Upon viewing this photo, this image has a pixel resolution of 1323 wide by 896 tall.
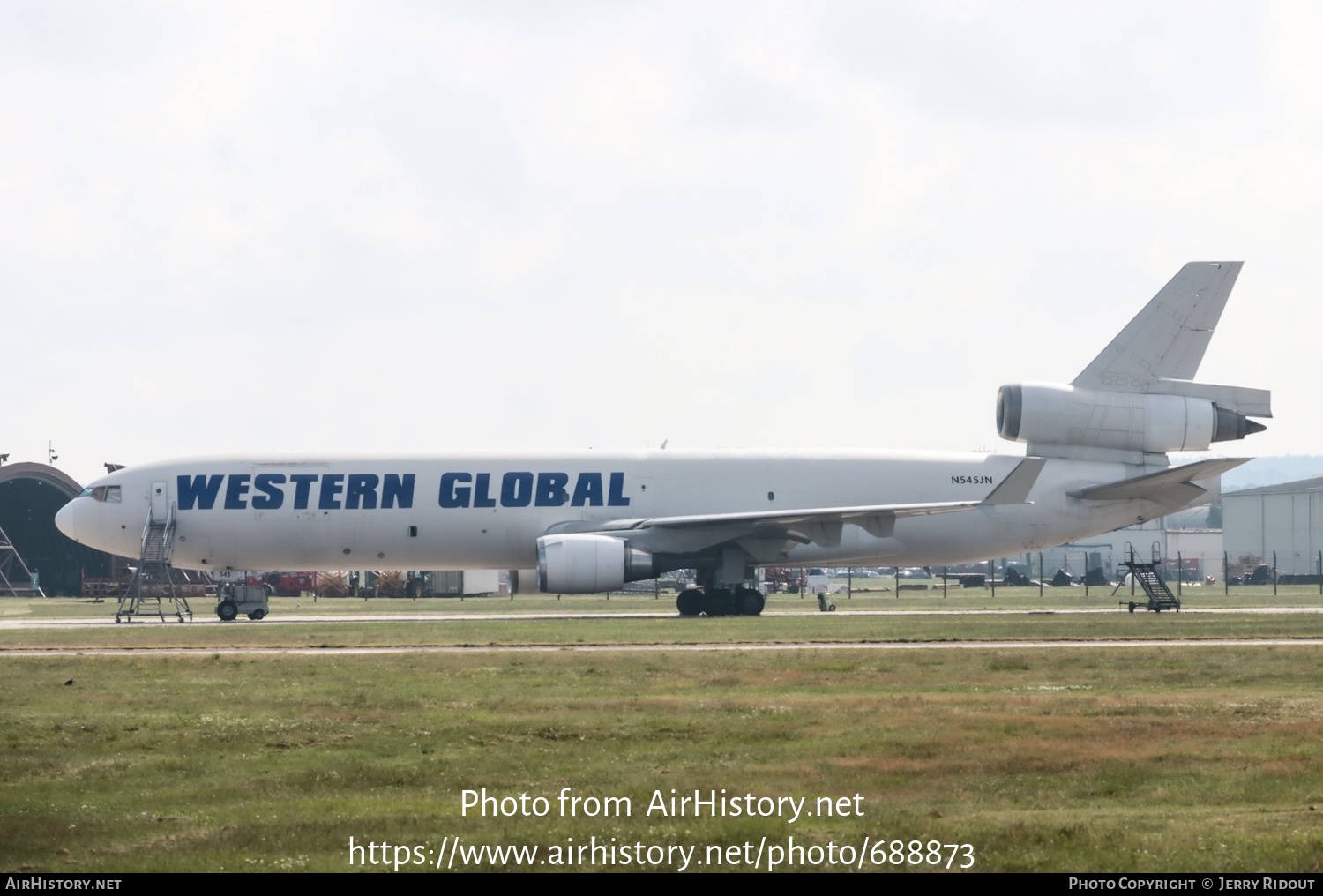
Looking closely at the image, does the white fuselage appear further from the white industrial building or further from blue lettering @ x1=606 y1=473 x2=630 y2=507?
the white industrial building

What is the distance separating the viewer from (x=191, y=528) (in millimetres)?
42625

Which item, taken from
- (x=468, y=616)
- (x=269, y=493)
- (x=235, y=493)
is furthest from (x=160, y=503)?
(x=468, y=616)

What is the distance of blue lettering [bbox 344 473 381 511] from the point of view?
138ft

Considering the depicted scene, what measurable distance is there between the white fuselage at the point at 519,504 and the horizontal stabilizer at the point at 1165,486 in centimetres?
36

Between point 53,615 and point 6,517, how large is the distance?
40.8 metres

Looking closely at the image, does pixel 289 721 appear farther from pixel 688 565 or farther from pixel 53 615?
pixel 53 615

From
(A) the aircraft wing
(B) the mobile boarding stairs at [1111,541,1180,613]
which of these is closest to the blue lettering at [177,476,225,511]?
(A) the aircraft wing

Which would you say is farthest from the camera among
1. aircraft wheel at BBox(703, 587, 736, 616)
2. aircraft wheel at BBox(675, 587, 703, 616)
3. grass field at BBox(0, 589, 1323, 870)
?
aircraft wheel at BBox(675, 587, 703, 616)

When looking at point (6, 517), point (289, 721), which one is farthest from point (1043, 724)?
point (6, 517)

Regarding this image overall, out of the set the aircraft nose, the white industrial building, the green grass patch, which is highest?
the white industrial building

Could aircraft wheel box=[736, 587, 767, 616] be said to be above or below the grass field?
above

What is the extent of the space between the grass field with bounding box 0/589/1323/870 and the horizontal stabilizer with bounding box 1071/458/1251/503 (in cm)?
1418

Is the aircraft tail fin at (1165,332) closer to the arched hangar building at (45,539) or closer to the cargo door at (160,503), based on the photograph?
the cargo door at (160,503)

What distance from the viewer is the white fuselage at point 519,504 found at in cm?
4225
